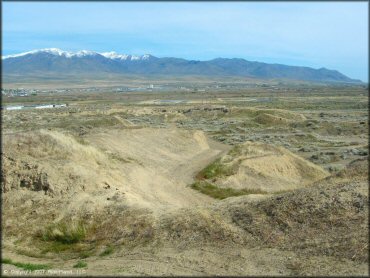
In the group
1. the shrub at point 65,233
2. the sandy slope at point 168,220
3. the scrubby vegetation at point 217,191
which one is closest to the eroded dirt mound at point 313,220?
the sandy slope at point 168,220

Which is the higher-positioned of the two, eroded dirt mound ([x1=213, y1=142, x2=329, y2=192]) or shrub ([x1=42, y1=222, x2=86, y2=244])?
shrub ([x1=42, y1=222, x2=86, y2=244])

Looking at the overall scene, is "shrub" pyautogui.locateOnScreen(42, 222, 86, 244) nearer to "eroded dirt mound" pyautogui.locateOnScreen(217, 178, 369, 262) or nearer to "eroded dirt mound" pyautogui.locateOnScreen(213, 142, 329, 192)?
"eroded dirt mound" pyautogui.locateOnScreen(217, 178, 369, 262)

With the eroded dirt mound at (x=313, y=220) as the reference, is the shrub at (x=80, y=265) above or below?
below

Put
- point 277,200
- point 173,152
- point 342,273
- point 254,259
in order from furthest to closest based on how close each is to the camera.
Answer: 1. point 173,152
2. point 277,200
3. point 254,259
4. point 342,273

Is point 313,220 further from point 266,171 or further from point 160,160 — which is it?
point 160,160

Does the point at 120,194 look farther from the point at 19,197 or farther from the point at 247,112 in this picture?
the point at 247,112

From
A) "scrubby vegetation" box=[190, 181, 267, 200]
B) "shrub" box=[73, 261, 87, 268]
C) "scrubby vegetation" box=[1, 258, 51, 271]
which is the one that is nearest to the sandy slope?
"shrub" box=[73, 261, 87, 268]

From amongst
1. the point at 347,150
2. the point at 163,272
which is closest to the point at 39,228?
the point at 163,272

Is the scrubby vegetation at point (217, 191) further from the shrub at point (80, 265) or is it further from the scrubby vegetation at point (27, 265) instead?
the scrubby vegetation at point (27, 265)
